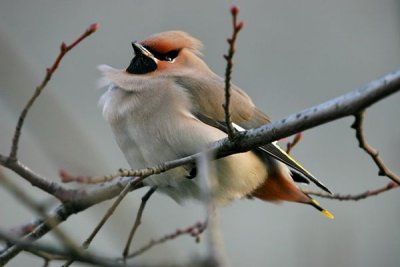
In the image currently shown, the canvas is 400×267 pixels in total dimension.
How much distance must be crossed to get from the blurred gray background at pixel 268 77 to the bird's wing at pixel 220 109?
25.1 inches

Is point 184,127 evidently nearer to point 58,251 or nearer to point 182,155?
point 182,155

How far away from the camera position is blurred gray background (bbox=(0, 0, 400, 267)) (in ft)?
15.8

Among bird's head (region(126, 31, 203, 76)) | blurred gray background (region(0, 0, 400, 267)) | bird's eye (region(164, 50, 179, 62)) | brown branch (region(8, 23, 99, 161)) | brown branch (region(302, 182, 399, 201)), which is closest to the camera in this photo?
brown branch (region(8, 23, 99, 161))

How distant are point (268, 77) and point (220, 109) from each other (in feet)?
6.40

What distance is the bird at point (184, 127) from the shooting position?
11.8 ft

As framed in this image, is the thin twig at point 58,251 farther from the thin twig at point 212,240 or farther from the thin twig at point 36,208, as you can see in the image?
the thin twig at point 212,240

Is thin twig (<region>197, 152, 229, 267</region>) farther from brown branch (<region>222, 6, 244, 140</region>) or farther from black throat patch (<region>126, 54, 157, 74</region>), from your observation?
black throat patch (<region>126, 54, 157, 74</region>)

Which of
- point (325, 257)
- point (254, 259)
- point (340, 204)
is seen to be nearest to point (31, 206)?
point (325, 257)

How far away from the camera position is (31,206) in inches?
69.2

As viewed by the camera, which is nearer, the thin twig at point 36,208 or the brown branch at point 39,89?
the thin twig at point 36,208

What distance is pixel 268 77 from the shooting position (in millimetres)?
5629

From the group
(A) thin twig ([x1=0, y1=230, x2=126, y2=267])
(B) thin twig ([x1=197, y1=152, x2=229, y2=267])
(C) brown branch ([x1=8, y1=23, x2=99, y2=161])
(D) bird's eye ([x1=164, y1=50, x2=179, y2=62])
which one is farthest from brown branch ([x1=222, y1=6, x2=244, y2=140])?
(D) bird's eye ([x1=164, y1=50, x2=179, y2=62])

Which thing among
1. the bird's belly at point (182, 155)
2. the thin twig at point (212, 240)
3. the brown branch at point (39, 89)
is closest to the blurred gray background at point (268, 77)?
the bird's belly at point (182, 155)

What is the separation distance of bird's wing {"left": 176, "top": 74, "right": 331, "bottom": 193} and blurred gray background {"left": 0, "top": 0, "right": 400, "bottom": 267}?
637 mm
